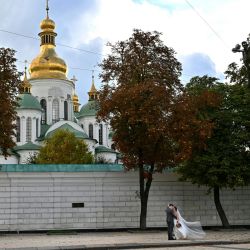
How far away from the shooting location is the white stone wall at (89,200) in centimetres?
2758

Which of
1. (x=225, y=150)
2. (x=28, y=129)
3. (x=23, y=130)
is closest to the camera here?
(x=225, y=150)

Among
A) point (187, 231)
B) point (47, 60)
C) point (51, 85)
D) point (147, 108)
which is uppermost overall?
point (47, 60)

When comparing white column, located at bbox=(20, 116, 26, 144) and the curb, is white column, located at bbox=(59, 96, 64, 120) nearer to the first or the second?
white column, located at bbox=(20, 116, 26, 144)

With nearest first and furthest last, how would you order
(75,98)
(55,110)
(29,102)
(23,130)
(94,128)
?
(23,130) < (29,102) < (55,110) < (94,128) < (75,98)

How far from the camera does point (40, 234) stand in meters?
26.5

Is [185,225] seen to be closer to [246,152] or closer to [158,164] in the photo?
[158,164]

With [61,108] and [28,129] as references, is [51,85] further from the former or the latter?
[28,129]

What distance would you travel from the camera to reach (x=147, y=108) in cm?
2527

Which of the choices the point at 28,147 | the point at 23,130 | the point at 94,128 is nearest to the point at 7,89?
the point at 28,147

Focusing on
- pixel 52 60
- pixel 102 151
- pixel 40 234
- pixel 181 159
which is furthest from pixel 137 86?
pixel 52 60

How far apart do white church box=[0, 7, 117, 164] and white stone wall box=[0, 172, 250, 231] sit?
49.0 metres

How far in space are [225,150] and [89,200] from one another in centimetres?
732

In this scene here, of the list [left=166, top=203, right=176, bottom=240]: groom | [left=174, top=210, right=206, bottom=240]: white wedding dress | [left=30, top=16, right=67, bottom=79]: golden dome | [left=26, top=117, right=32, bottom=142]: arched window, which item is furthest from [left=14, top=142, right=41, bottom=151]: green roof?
[left=166, top=203, right=176, bottom=240]: groom

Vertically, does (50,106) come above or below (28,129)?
above
